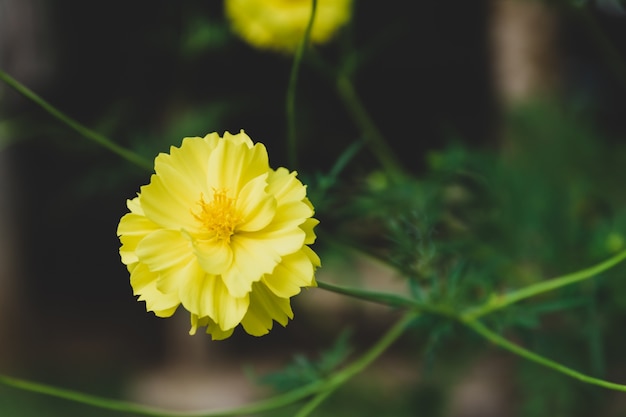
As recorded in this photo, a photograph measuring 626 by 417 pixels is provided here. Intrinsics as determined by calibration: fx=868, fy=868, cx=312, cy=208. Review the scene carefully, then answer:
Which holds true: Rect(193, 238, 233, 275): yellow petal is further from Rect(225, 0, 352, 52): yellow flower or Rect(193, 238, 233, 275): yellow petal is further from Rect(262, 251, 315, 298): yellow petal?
Rect(225, 0, 352, 52): yellow flower

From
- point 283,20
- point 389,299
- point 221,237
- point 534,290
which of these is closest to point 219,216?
point 221,237

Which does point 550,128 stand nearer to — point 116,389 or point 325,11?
→ point 325,11

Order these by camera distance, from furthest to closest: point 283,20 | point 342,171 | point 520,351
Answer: point 342,171
point 283,20
point 520,351

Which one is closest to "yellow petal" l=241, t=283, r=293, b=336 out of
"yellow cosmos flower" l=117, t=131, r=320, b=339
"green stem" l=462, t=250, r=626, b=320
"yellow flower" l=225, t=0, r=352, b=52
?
"yellow cosmos flower" l=117, t=131, r=320, b=339

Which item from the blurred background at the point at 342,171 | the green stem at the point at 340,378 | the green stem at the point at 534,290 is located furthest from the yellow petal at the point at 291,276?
the blurred background at the point at 342,171

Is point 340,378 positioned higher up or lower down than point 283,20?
lower down

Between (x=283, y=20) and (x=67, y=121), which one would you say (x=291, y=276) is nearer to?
(x=67, y=121)
